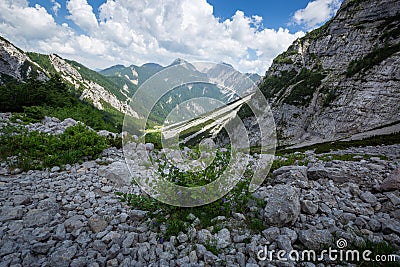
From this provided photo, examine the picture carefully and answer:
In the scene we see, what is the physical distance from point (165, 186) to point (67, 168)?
4.31 meters

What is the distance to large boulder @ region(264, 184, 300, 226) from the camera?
401cm

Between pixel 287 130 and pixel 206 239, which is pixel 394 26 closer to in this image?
pixel 287 130

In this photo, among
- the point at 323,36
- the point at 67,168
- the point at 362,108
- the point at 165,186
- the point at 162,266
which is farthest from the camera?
the point at 323,36

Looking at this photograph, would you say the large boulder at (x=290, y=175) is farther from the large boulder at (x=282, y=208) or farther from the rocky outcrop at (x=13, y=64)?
the rocky outcrop at (x=13, y=64)

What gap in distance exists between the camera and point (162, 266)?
3141 mm

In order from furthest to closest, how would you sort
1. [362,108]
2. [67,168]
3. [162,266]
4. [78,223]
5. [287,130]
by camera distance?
[287,130] → [362,108] → [67,168] → [78,223] → [162,266]

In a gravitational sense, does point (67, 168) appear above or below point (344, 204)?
above

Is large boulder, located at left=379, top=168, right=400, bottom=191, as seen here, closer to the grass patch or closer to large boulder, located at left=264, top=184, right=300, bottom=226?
large boulder, located at left=264, top=184, right=300, bottom=226

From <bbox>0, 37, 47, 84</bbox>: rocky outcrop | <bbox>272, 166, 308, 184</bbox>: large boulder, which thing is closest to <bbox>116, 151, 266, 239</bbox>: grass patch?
<bbox>272, 166, 308, 184</bbox>: large boulder

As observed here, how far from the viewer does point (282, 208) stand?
13.4ft

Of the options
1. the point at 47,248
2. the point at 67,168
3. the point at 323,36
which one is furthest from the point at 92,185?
the point at 323,36

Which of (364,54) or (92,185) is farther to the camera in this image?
(364,54)

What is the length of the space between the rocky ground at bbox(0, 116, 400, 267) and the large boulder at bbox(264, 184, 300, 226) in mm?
19

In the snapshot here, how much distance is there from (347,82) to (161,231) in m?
71.2
